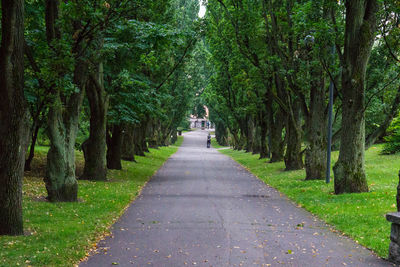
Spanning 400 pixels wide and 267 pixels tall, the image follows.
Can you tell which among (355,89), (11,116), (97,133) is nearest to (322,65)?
(355,89)

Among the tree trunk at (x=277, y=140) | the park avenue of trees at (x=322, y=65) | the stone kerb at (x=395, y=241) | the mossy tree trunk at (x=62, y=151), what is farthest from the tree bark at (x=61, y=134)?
the tree trunk at (x=277, y=140)

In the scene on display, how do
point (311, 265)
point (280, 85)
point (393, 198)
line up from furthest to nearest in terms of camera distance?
1. point (280, 85)
2. point (393, 198)
3. point (311, 265)

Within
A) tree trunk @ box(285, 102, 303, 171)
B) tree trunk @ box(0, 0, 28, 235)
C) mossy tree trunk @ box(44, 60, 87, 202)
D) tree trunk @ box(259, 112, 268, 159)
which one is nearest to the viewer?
tree trunk @ box(0, 0, 28, 235)

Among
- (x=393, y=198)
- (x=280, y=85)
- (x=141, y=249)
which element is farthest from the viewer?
(x=280, y=85)

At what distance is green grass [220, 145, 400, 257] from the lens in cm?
826

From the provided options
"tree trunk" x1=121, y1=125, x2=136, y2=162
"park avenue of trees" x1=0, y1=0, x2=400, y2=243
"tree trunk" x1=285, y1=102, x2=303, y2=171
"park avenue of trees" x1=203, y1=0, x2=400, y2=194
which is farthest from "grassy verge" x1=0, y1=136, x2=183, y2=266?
"tree trunk" x1=121, y1=125, x2=136, y2=162

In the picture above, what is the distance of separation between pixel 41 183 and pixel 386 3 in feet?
40.9

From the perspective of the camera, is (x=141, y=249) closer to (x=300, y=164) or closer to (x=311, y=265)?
(x=311, y=265)

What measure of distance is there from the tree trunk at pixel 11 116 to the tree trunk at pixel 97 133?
9.00 metres

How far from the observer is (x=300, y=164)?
73.0 feet

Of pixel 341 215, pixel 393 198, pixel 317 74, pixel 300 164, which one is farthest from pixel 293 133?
pixel 341 215

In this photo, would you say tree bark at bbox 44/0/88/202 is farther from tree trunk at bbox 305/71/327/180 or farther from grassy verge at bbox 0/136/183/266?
tree trunk at bbox 305/71/327/180

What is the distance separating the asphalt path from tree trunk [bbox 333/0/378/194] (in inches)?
83.9

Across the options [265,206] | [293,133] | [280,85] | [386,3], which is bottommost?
[265,206]
